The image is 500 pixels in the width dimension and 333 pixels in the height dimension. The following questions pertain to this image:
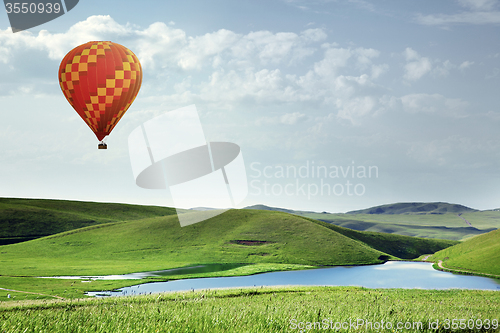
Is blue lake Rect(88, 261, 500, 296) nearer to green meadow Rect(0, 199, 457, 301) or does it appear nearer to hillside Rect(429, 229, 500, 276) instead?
hillside Rect(429, 229, 500, 276)

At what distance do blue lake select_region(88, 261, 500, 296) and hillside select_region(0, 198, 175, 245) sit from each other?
7867 centimetres

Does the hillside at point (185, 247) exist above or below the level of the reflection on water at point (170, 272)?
above

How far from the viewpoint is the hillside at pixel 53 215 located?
12194 cm

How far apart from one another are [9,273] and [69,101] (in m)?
43.4

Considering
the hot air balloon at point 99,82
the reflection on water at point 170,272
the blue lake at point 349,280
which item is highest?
the hot air balloon at point 99,82

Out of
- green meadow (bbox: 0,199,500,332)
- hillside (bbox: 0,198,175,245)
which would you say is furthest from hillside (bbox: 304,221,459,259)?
hillside (bbox: 0,198,175,245)

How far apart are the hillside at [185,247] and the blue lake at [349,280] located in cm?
1298

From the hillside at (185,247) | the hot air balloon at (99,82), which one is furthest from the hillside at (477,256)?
the hot air balloon at (99,82)

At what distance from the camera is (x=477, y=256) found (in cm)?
7619

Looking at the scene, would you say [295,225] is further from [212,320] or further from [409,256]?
[212,320]

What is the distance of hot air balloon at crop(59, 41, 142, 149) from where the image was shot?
Answer: 34406 millimetres

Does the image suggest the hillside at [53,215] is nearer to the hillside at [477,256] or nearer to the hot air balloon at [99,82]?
the hot air balloon at [99,82]

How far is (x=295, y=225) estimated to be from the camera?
11325 cm

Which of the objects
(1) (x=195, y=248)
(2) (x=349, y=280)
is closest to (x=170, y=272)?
(1) (x=195, y=248)
